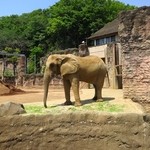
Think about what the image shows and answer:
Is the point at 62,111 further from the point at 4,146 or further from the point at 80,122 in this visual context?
the point at 4,146

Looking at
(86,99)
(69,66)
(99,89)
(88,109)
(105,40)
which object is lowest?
(86,99)

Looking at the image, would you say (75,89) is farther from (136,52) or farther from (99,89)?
(136,52)

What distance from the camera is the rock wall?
871cm

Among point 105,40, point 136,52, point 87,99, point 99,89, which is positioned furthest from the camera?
point 105,40

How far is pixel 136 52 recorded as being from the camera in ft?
36.5

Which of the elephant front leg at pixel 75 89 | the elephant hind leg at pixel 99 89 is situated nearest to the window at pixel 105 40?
the elephant hind leg at pixel 99 89

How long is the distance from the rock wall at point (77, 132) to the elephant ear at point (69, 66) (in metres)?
1.95

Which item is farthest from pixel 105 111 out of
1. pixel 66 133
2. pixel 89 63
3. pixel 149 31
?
pixel 149 31

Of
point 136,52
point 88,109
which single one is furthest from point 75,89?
point 136,52

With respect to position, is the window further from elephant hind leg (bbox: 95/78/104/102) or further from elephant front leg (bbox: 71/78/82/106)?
elephant front leg (bbox: 71/78/82/106)

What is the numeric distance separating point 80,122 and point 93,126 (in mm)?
314

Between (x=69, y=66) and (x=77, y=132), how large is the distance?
235 centimetres

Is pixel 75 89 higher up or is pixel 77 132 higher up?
pixel 75 89

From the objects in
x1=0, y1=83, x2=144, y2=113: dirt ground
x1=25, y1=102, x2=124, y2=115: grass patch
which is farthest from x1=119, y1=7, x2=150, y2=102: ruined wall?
x1=25, y1=102, x2=124, y2=115: grass patch
